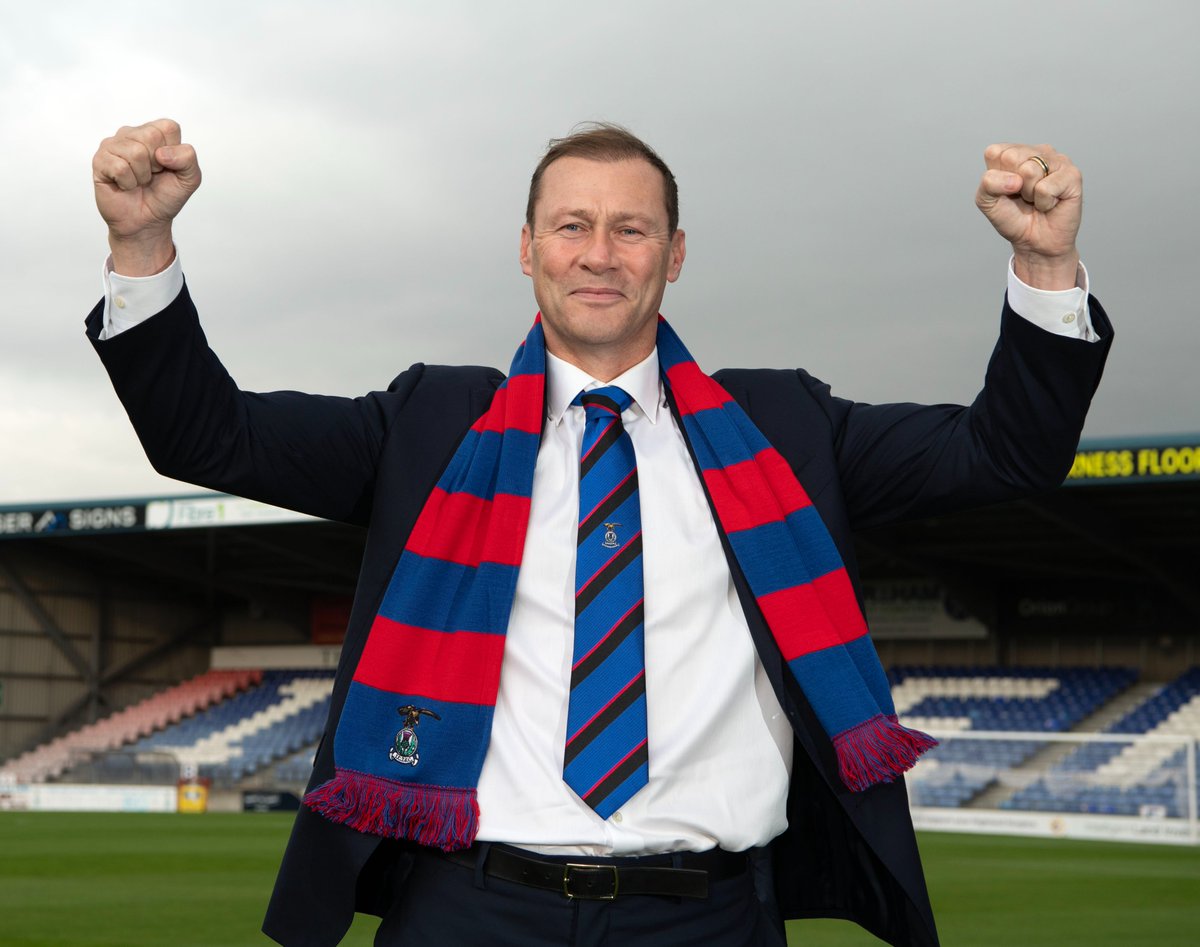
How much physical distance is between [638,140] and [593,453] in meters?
0.60

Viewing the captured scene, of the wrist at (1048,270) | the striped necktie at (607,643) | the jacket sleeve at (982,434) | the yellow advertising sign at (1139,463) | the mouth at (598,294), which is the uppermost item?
the yellow advertising sign at (1139,463)

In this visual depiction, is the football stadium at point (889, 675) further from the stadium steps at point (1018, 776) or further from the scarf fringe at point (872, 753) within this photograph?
the scarf fringe at point (872, 753)

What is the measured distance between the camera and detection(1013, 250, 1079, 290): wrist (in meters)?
2.33

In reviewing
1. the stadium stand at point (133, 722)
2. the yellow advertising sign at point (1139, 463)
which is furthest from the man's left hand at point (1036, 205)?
the stadium stand at point (133, 722)

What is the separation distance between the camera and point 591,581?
241 centimetres

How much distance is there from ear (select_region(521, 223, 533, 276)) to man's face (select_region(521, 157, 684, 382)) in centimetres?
9

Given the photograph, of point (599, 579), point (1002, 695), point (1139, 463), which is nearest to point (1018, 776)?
point (1139, 463)

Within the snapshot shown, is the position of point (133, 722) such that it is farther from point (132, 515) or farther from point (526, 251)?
point (526, 251)

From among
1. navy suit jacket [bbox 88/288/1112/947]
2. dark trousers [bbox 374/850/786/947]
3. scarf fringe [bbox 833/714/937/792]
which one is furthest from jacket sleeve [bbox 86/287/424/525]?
scarf fringe [bbox 833/714/937/792]

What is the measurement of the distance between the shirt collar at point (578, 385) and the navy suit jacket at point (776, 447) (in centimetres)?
13

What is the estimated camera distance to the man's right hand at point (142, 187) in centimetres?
216

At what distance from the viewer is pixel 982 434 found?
246 centimetres

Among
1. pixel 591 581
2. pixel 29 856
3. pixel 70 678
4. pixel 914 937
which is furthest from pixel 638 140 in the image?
pixel 70 678

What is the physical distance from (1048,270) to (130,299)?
1.48 m
